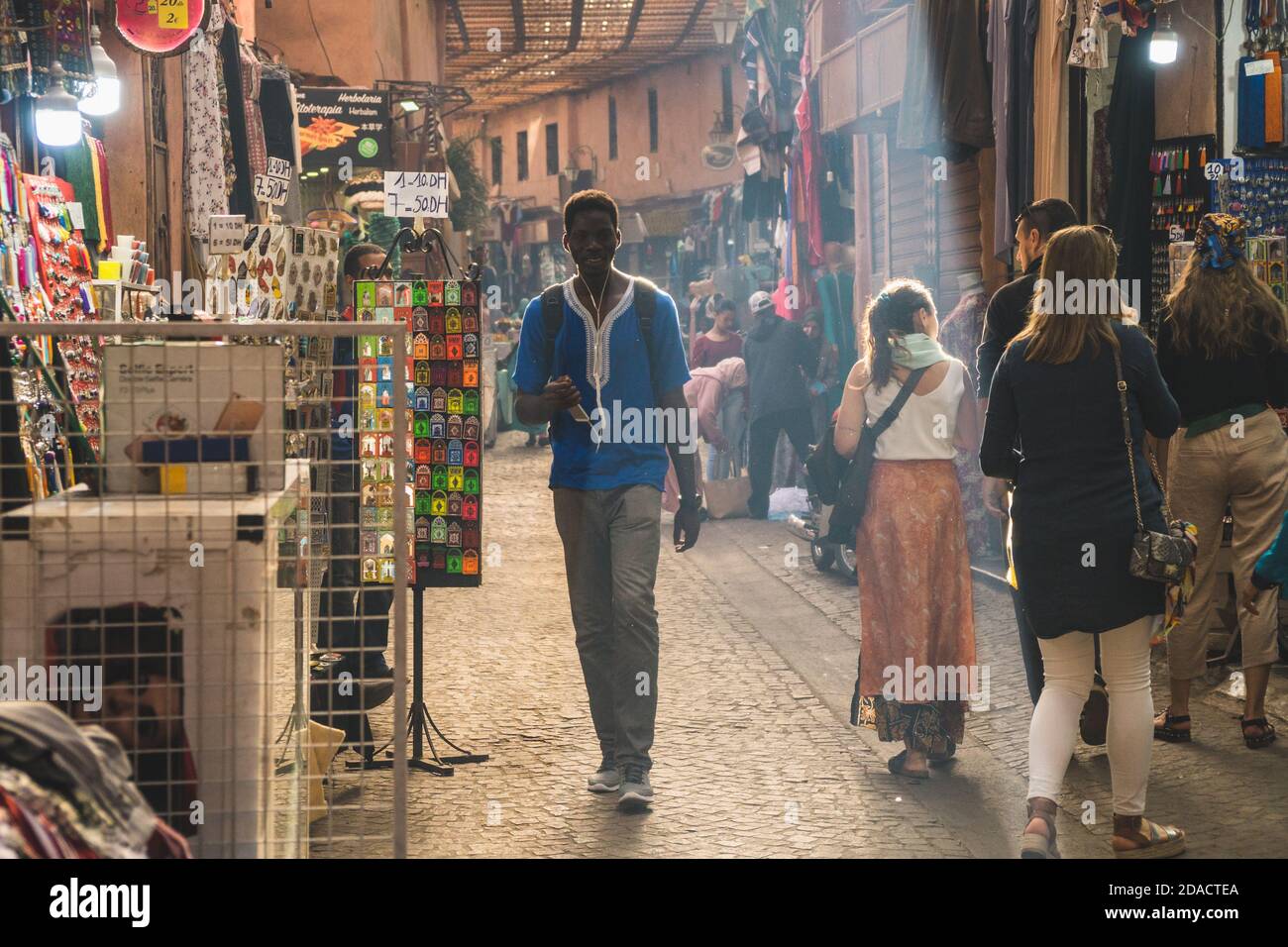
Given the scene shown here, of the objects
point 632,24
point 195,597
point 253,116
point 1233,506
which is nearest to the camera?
point 195,597

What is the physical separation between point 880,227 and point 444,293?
9622mm

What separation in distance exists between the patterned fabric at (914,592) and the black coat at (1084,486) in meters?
1.30

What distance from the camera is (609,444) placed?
19.9ft

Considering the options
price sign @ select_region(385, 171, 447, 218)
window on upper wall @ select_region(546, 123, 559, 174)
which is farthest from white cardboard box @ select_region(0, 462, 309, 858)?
window on upper wall @ select_region(546, 123, 559, 174)

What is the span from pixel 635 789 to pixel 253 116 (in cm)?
858

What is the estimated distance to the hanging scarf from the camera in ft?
22.0

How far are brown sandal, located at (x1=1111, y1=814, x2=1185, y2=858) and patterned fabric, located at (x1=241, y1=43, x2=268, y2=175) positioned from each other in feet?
30.8

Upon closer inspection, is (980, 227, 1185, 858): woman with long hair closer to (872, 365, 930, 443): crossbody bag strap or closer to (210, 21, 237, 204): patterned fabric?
(872, 365, 930, 443): crossbody bag strap

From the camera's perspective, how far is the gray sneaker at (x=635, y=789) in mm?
5969

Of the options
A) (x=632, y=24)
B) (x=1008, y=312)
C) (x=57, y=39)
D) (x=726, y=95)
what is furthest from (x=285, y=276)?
(x=726, y=95)

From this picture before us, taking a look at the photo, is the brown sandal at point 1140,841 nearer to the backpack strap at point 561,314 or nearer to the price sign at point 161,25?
the backpack strap at point 561,314

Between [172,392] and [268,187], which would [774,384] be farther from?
[172,392]

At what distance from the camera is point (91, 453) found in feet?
14.8
